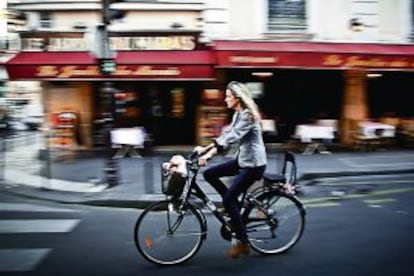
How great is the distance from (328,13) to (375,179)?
5.38 meters

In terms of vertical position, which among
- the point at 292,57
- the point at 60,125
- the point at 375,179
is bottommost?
the point at 375,179

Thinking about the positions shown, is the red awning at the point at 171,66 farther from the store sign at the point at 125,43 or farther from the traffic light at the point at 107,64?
the traffic light at the point at 107,64

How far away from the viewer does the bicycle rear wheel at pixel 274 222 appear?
5961 mm

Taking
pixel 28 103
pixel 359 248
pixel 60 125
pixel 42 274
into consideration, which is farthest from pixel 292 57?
pixel 28 103

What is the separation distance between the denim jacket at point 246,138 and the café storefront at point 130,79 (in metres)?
6.97

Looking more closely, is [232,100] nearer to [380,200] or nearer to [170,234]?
[170,234]

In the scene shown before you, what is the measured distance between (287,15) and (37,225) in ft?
31.4

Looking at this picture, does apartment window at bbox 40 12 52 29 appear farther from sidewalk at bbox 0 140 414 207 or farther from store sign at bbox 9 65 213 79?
sidewalk at bbox 0 140 414 207

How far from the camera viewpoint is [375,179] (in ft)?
36.6

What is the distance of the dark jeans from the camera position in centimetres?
570

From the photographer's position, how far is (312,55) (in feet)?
45.1

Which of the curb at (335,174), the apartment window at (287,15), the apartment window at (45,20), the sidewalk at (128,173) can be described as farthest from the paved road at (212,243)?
the apartment window at (45,20)

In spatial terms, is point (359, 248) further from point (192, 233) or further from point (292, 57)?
point (292, 57)

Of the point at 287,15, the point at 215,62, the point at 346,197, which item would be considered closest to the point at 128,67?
the point at 215,62
